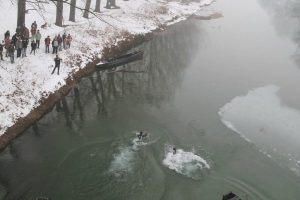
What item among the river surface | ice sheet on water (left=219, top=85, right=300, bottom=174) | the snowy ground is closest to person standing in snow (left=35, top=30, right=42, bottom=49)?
the snowy ground

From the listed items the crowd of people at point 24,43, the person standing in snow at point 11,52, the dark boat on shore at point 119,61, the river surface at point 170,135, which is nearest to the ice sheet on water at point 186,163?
the river surface at point 170,135

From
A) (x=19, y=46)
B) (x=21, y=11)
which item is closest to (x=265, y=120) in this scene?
(x=19, y=46)

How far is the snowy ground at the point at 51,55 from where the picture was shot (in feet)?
83.8

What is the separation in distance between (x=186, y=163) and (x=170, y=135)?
3.31 meters

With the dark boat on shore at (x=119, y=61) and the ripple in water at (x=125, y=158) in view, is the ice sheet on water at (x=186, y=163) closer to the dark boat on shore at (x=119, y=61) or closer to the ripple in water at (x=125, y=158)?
the ripple in water at (x=125, y=158)

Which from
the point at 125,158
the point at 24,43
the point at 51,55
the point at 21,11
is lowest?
the point at 125,158

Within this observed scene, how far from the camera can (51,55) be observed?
31.0 meters

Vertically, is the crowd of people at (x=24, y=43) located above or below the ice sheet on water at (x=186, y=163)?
above

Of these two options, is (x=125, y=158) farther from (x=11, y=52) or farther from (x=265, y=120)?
(x=265, y=120)

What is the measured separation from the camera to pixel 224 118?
29.2m

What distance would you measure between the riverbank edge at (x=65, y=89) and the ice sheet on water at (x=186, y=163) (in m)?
8.78

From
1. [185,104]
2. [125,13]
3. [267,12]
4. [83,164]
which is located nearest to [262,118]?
[185,104]

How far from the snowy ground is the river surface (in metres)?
1.58

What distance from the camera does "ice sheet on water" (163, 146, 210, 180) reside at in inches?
872
